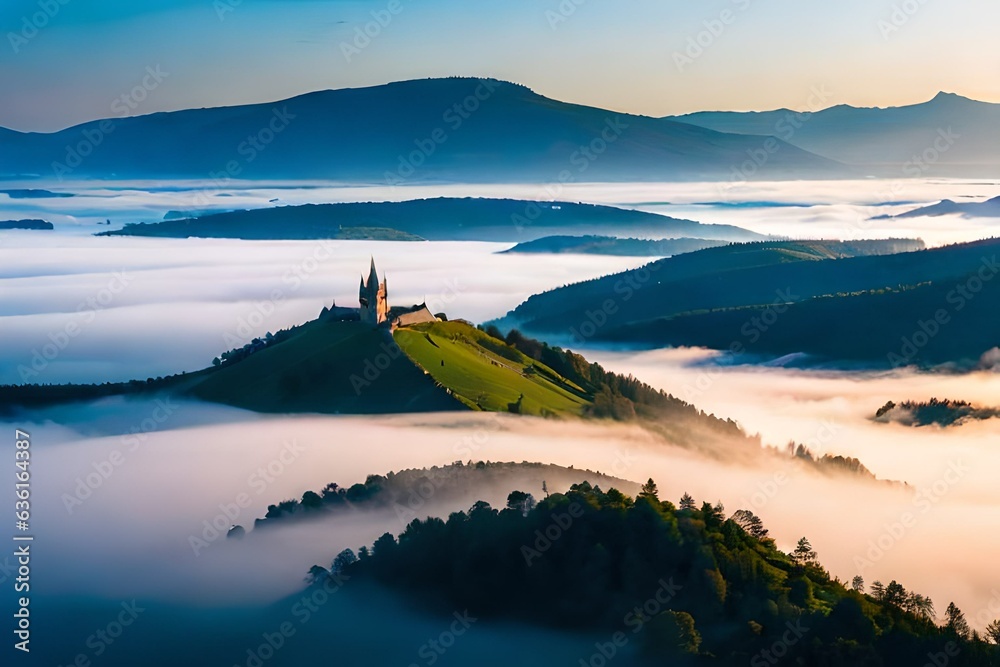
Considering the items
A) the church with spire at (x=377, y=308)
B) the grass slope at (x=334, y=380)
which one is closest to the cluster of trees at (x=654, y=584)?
the grass slope at (x=334, y=380)

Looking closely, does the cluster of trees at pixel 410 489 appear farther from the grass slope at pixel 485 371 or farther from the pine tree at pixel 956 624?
the pine tree at pixel 956 624

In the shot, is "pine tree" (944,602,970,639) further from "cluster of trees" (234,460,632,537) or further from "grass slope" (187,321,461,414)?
→ "grass slope" (187,321,461,414)

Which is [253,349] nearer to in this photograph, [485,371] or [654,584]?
[485,371]

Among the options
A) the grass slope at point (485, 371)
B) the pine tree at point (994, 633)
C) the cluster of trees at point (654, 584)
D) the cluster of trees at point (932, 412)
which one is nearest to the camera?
the cluster of trees at point (654, 584)

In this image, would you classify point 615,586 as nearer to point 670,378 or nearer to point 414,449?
point 414,449

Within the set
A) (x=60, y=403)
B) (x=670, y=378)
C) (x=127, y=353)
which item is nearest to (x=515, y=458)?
(x=60, y=403)

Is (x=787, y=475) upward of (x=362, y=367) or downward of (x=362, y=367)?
downward
